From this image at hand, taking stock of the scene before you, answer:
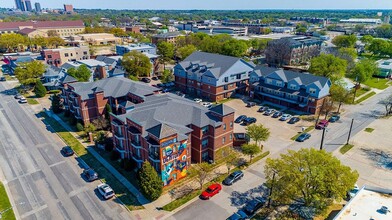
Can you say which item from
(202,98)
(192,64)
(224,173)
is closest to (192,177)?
(224,173)

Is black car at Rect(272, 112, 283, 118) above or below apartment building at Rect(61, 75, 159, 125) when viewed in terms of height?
below

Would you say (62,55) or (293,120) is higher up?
(62,55)

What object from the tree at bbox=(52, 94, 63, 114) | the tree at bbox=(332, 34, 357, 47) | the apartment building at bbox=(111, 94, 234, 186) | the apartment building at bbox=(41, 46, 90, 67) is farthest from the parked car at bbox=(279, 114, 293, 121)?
the tree at bbox=(332, 34, 357, 47)

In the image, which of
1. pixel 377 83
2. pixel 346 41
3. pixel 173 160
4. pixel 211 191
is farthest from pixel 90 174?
pixel 346 41

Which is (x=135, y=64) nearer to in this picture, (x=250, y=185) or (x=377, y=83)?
(x=250, y=185)

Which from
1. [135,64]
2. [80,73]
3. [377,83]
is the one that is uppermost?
[135,64]

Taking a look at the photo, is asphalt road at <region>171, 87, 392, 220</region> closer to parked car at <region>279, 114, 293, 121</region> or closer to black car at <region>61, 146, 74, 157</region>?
parked car at <region>279, 114, 293, 121</region>

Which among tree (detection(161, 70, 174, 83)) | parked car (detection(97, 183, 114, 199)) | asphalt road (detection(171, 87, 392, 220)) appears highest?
tree (detection(161, 70, 174, 83))
